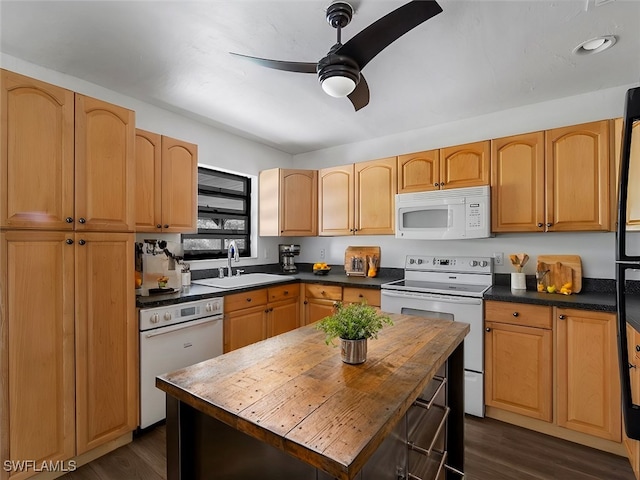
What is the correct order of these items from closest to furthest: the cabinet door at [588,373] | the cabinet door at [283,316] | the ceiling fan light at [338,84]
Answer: the ceiling fan light at [338,84] → the cabinet door at [588,373] → the cabinet door at [283,316]

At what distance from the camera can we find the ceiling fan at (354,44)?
49.4 inches

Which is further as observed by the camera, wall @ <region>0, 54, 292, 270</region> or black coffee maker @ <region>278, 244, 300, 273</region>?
black coffee maker @ <region>278, 244, 300, 273</region>

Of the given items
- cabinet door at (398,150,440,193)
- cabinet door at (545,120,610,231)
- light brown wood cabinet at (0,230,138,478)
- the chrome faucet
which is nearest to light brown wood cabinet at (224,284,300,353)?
the chrome faucet

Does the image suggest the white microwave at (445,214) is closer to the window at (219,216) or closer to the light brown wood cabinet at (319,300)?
the light brown wood cabinet at (319,300)

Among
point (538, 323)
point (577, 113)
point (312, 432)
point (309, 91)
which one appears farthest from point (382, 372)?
point (577, 113)

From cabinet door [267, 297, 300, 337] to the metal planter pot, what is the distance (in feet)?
6.40

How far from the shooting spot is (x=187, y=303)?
7.62 ft

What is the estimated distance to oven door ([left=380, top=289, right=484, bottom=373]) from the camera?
2.37m

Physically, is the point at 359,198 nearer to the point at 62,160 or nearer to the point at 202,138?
the point at 202,138

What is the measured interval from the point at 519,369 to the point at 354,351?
1796 mm

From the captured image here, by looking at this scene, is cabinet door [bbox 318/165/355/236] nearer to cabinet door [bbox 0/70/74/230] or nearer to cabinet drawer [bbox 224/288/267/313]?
cabinet drawer [bbox 224/288/267/313]

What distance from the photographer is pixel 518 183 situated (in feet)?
8.33

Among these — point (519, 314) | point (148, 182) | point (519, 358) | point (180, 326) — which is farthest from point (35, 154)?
point (519, 358)

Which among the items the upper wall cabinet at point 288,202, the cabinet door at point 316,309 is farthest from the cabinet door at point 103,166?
the cabinet door at point 316,309
